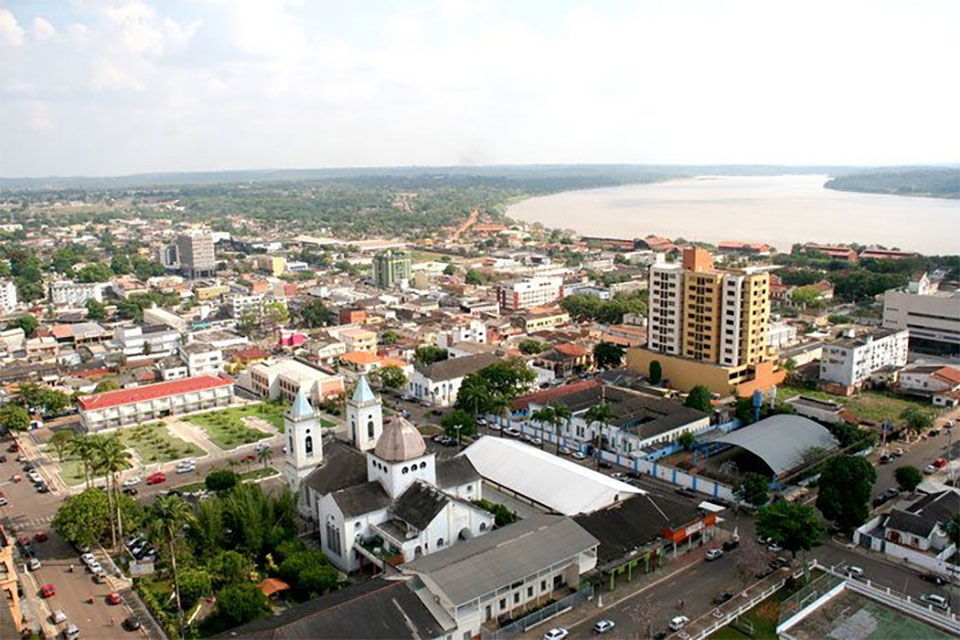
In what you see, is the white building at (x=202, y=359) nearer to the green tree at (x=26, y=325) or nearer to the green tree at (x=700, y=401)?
the green tree at (x=26, y=325)

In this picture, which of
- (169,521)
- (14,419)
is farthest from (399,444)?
(14,419)

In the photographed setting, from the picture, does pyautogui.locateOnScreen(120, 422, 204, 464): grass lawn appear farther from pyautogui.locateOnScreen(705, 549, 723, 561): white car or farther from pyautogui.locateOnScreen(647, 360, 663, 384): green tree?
pyautogui.locateOnScreen(647, 360, 663, 384): green tree

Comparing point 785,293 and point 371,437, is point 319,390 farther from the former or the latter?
point 785,293

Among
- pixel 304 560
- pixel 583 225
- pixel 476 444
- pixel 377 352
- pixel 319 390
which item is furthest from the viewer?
Answer: pixel 583 225

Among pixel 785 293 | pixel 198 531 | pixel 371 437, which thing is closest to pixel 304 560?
pixel 198 531

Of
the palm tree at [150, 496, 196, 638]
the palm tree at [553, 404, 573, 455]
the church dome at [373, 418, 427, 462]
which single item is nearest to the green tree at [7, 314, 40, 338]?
the palm tree at [553, 404, 573, 455]

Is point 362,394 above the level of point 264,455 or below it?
above

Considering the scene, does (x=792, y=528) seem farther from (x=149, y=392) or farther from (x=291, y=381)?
(x=149, y=392)
